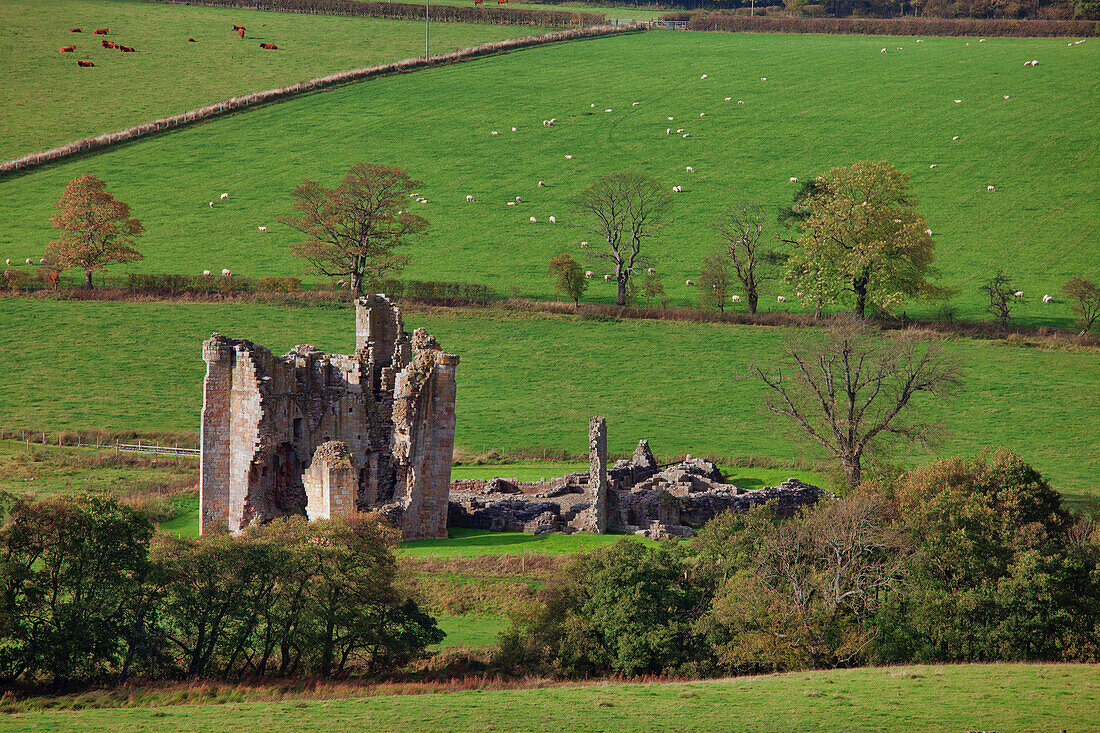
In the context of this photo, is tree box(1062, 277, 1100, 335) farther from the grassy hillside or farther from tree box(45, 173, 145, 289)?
tree box(45, 173, 145, 289)

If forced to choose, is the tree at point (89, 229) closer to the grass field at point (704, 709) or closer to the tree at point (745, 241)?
the tree at point (745, 241)

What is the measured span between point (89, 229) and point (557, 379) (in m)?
37.8

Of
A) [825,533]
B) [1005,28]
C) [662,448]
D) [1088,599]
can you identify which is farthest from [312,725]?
[1005,28]

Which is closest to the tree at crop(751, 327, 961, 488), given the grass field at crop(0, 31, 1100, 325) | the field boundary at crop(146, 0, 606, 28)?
the grass field at crop(0, 31, 1100, 325)

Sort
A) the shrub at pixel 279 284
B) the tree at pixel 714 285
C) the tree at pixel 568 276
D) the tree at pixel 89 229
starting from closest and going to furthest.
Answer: the tree at pixel 714 285 < the tree at pixel 568 276 < the shrub at pixel 279 284 < the tree at pixel 89 229

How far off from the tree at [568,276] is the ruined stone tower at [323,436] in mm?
Result: 33611

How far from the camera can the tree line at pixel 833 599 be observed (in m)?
34.3

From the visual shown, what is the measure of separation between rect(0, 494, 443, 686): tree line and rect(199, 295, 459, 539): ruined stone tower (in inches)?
280

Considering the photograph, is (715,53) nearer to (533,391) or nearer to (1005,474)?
(533,391)

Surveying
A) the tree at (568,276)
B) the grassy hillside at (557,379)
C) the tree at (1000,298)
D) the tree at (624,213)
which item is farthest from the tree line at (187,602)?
the tree at (1000,298)

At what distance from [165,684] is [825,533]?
66.3ft

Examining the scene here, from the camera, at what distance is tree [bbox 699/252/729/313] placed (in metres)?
79.7

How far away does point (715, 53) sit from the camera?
128m

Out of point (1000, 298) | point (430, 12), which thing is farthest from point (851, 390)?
point (430, 12)
